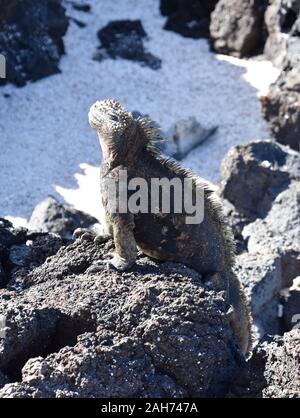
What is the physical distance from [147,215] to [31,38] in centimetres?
674

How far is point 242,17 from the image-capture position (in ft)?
39.3

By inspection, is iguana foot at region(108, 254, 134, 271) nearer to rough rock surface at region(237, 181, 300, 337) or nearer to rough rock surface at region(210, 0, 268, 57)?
rough rock surface at region(237, 181, 300, 337)

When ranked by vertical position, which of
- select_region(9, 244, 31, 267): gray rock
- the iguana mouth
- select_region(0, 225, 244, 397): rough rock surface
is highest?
the iguana mouth

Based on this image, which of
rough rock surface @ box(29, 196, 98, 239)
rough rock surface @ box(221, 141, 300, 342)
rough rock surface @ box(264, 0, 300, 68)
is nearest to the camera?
rough rock surface @ box(221, 141, 300, 342)

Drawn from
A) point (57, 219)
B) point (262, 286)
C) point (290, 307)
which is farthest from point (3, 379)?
point (57, 219)

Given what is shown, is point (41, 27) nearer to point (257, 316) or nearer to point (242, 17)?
point (242, 17)

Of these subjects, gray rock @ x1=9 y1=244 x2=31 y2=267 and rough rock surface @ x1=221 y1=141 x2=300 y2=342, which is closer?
gray rock @ x1=9 y1=244 x2=31 y2=267

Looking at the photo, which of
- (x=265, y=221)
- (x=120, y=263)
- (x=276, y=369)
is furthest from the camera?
A: (x=265, y=221)

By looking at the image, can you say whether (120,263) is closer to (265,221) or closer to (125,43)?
(265,221)

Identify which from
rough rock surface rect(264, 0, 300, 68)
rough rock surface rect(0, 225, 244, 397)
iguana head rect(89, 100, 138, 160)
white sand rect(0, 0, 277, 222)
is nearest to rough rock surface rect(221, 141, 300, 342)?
white sand rect(0, 0, 277, 222)

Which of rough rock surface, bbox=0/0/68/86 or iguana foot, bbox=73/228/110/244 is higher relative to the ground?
iguana foot, bbox=73/228/110/244

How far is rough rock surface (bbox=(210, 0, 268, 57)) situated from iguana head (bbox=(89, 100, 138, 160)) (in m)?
7.32

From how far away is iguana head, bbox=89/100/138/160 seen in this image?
16.1 ft

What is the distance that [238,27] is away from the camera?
476 inches
